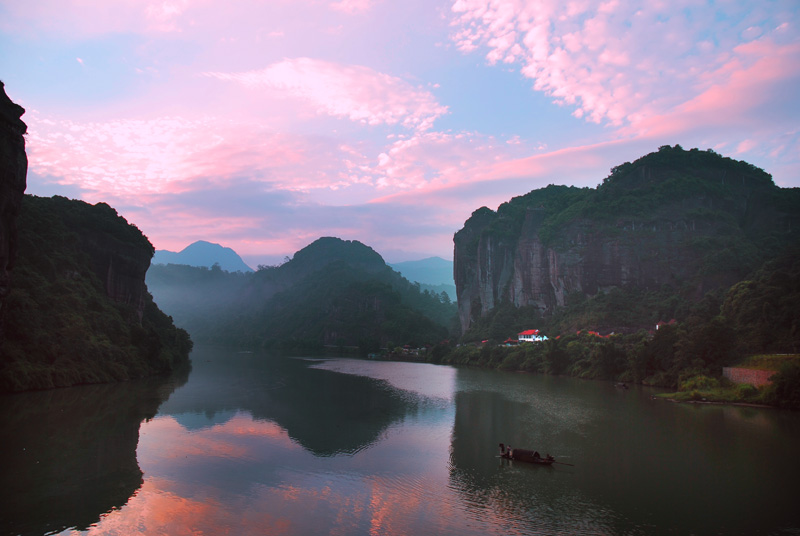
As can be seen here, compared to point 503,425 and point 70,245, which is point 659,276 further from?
point 70,245

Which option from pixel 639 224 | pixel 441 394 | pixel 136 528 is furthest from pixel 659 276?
pixel 136 528

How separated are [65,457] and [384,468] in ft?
36.0

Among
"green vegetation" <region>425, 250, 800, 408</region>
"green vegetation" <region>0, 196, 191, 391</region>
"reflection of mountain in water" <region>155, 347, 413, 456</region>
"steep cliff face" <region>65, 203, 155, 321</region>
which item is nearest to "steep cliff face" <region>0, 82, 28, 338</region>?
"green vegetation" <region>0, 196, 191, 391</region>

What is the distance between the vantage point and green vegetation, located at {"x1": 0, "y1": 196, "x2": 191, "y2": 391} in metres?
28.7

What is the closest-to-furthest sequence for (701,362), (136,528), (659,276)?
(136,528) → (701,362) → (659,276)

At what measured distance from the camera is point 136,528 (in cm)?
1180

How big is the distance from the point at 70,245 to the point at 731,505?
4769cm

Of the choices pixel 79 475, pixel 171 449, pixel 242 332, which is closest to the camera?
pixel 79 475

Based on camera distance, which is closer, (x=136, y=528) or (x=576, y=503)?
(x=136, y=528)

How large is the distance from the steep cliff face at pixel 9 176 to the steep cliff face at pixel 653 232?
69.8 m

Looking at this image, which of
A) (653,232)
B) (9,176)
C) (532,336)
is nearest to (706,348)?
(532,336)

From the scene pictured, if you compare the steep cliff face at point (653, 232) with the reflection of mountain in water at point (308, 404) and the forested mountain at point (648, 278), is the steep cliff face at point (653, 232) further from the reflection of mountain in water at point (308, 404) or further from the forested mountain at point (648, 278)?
the reflection of mountain in water at point (308, 404)

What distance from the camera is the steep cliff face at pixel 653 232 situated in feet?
233

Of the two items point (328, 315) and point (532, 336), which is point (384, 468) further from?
point (328, 315)
